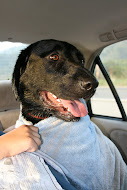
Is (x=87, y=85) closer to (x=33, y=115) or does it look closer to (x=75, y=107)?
(x=75, y=107)

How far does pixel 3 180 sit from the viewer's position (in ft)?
2.98

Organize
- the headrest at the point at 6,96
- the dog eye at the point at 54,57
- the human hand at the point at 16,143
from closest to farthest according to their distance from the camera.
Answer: the human hand at the point at 16,143 → the dog eye at the point at 54,57 → the headrest at the point at 6,96

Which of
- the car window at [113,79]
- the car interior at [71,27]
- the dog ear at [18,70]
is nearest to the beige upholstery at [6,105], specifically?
the car interior at [71,27]

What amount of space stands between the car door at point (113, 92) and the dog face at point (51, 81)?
1.56 metres

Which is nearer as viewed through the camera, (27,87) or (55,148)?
(55,148)

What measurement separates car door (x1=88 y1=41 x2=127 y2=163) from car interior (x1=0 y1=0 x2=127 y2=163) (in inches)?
0.6

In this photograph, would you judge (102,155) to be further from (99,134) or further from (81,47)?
(81,47)

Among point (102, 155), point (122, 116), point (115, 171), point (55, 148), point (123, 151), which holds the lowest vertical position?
point (123, 151)

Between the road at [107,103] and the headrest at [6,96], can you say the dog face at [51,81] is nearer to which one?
the headrest at [6,96]

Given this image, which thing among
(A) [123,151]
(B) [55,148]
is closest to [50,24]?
(B) [55,148]

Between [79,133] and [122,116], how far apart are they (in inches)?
80.4

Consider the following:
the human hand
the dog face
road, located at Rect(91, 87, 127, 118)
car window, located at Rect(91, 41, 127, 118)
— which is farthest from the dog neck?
road, located at Rect(91, 87, 127, 118)

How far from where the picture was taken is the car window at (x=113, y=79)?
2.95 metres

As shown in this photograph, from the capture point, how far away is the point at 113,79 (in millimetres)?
3201
